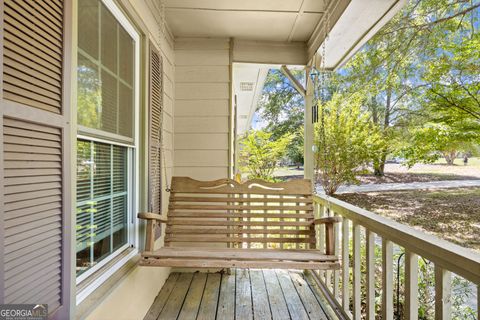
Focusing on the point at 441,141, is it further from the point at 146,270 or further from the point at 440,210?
the point at 146,270

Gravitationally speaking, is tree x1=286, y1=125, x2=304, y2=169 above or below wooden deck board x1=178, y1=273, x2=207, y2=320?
above

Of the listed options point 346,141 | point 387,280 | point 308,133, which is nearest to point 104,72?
point 387,280

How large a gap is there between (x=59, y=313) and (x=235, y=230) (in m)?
1.35

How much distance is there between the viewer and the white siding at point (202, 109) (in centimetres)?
288

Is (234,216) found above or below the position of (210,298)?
above

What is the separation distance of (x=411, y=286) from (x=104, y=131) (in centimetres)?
176

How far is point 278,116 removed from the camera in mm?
11922

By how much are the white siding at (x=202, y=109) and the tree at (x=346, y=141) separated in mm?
2907

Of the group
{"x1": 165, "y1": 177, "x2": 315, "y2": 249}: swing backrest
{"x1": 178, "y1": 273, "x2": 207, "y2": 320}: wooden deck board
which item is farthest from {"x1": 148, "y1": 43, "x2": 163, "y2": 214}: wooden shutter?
{"x1": 178, "y1": 273, "x2": 207, "y2": 320}: wooden deck board

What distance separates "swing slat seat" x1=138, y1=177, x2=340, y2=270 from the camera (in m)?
1.64

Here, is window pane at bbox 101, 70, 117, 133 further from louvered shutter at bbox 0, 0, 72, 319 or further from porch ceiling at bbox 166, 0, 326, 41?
porch ceiling at bbox 166, 0, 326, 41

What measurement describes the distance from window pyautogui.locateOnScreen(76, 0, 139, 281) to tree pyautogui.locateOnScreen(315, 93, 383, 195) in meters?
4.09

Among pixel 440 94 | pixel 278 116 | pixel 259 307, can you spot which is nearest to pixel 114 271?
pixel 259 307

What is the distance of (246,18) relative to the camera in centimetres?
246
